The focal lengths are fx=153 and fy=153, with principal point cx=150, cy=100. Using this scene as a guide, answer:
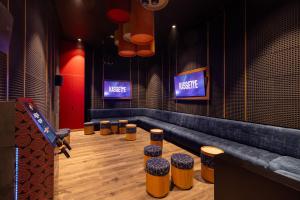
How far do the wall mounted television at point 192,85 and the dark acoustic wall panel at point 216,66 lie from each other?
193 millimetres

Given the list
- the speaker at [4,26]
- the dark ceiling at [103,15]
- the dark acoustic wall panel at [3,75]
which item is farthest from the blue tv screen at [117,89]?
the speaker at [4,26]

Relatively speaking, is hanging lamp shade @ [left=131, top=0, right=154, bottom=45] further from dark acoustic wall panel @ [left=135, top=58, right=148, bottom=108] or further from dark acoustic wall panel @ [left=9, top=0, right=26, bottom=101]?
dark acoustic wall panel @ [left=135, top=58, right=148, bottom=108]

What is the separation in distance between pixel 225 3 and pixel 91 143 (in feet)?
17.5

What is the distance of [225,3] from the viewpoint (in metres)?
3.70

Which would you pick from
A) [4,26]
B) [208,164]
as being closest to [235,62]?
[208,164]

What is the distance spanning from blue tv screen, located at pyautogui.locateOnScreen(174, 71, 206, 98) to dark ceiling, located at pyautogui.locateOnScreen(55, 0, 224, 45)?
5.26 ft

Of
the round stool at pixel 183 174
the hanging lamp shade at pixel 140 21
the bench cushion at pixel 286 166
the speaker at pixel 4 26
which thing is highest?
the hanging lamp shade at pixel 140 21

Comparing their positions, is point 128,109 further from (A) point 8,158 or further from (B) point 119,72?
(A) point 8,158

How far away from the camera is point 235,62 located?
12.0ft

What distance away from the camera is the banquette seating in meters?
2.36

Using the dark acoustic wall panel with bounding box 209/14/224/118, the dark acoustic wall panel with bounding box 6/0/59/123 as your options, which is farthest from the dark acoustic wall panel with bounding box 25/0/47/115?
the dark acoustic wall panel with bounding box 209/14/224/118

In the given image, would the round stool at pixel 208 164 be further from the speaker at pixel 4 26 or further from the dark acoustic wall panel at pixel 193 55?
the speaker at pixel 4 26

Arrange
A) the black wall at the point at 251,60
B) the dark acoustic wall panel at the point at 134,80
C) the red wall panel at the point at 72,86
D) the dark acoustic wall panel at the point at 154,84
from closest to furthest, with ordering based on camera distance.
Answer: the black wall at the point at 251,60 → the red wall panel at the point at 72,86 → the dark acoustic wall panel at the point at 154,84 → the dark acoustic wall panel at the point at 134,80

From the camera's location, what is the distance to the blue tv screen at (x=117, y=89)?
24.1 ft
